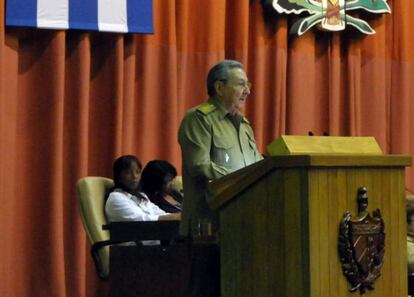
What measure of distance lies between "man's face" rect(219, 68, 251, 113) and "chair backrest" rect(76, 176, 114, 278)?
142cm

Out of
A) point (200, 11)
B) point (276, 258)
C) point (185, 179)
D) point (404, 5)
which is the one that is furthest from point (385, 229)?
point (404, 5)

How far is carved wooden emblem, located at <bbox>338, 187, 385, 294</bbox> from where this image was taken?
225cm

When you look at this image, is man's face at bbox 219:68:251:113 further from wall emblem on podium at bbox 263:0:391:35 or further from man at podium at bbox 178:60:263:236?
wall emblem on podium at bbox 263:0:391:35

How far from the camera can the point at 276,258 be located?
2.29 metres

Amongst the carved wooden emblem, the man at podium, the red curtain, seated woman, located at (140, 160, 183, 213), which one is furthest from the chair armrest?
the carved wooden emblem

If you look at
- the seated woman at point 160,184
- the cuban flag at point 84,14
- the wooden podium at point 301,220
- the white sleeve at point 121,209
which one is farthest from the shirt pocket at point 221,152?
the cuban flag at point 84,14

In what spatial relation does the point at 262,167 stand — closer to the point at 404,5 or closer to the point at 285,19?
the point at 285,19

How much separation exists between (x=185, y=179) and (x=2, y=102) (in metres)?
1.86

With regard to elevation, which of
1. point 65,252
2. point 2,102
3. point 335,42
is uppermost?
point 335,42

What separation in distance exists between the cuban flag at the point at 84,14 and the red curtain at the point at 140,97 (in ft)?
0.31

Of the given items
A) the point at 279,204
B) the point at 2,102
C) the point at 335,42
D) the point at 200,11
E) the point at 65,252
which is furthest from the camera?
the point at 335,42

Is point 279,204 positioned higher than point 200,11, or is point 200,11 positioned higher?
point 200,11

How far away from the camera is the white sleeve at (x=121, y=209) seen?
421 centimetres

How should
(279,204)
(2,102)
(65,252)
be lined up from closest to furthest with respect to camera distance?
(279,204) < (2,102) < (65,252)
